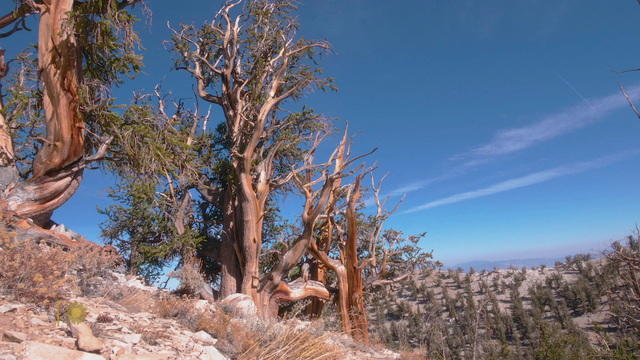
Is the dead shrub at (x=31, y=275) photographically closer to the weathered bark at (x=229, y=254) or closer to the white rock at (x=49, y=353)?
the white rock at (x=49, y=353)

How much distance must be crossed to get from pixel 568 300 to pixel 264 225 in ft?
62.9

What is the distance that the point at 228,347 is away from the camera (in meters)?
3.25

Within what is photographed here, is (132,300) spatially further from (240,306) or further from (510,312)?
(510,312)

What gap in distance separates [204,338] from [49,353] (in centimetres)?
→ 139

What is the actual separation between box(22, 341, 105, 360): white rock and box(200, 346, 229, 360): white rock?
816mm

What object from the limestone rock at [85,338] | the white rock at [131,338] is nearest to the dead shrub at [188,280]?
the white rock at [131,338]

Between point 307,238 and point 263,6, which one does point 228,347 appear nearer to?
point 307,238

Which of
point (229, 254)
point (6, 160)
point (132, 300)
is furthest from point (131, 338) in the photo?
point (229, 254)

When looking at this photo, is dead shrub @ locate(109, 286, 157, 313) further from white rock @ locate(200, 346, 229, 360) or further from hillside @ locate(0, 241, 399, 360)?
white rock @ locate(200, 346, 229, 360)

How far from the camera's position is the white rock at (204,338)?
127 inches

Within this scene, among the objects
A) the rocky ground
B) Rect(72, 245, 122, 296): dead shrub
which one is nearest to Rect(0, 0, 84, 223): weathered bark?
Rect(72, 245, 122, 296): dead shrub

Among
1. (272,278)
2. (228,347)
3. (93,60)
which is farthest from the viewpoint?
(272,278)

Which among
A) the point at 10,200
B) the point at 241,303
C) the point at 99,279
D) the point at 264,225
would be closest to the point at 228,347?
the point at 99,279

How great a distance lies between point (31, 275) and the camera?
2.95 meters
